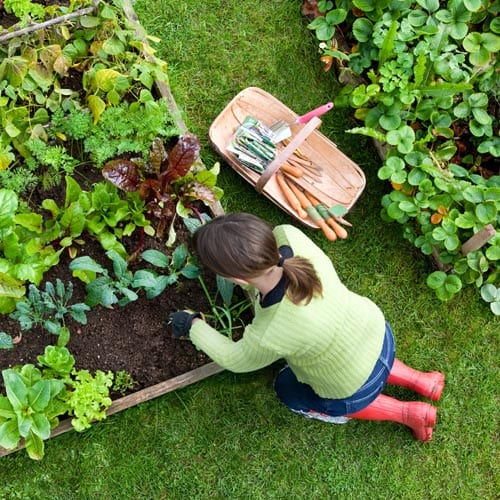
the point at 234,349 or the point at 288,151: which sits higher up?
the point at 288,151

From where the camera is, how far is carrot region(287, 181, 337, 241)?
11.3ft

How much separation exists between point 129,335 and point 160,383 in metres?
0.26

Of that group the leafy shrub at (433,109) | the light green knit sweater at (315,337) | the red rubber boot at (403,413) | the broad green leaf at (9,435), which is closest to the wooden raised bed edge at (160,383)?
the broad green leaf at (9,435)

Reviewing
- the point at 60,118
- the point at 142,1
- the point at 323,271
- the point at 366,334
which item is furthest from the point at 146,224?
the point at 142,1

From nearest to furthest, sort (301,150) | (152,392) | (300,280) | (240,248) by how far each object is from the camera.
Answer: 1. (240,248)
2. (300,280)
3. (152,392)
4. (301,150)

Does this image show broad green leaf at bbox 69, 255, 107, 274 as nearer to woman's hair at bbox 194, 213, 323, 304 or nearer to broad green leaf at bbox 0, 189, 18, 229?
broad green leaf at bbox 0, 189, 18, 229

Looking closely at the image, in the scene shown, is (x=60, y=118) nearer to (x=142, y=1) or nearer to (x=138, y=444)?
(x=142, y=1)

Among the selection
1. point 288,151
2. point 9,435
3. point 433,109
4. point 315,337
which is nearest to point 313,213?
point 288,151

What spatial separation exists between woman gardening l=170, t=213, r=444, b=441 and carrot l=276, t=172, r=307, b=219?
26.4 inches

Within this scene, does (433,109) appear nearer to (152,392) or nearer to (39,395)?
(152,392)

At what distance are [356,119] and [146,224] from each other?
1362 mm

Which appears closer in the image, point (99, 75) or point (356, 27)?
point (99, 75)

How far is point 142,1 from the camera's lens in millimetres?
3633

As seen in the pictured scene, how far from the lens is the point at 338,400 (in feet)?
10.0
